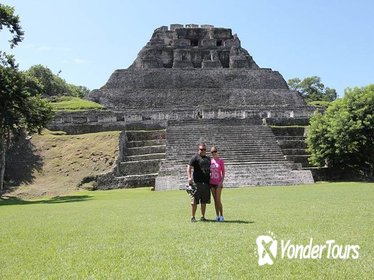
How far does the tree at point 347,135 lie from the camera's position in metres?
22.2

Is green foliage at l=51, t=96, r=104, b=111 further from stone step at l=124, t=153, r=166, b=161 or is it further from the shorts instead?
the shorts

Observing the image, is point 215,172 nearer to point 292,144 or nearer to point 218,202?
point 218,202

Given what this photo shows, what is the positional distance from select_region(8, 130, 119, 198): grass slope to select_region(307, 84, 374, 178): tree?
10949 millimetres

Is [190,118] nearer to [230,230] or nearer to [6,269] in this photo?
[230,230]

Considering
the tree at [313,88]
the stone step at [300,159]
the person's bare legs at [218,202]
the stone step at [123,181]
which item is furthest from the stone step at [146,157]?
the tree at [313,88]

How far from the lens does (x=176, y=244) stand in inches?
237

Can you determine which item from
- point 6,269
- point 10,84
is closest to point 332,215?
point 6,269

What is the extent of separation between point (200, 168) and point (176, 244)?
9.25 ft

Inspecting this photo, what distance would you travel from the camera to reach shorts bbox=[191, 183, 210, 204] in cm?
860

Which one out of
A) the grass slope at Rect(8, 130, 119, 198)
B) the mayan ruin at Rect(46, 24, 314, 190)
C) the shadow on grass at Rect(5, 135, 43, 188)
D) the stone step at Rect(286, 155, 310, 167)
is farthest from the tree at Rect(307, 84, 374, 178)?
the shadow on grass at Rect(5, 135, 43, 188)

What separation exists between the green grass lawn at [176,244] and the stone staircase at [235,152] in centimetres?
1068

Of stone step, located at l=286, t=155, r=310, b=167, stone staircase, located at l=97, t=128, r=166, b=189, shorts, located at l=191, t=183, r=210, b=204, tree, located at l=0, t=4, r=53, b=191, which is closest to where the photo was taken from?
shorts, located at l=191, t=183, r=210, b=204

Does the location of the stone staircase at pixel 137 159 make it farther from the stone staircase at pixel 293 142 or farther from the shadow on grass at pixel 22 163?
the stone staircase at pixel 293 142

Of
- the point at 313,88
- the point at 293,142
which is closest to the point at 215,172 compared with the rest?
the point at 293,142
